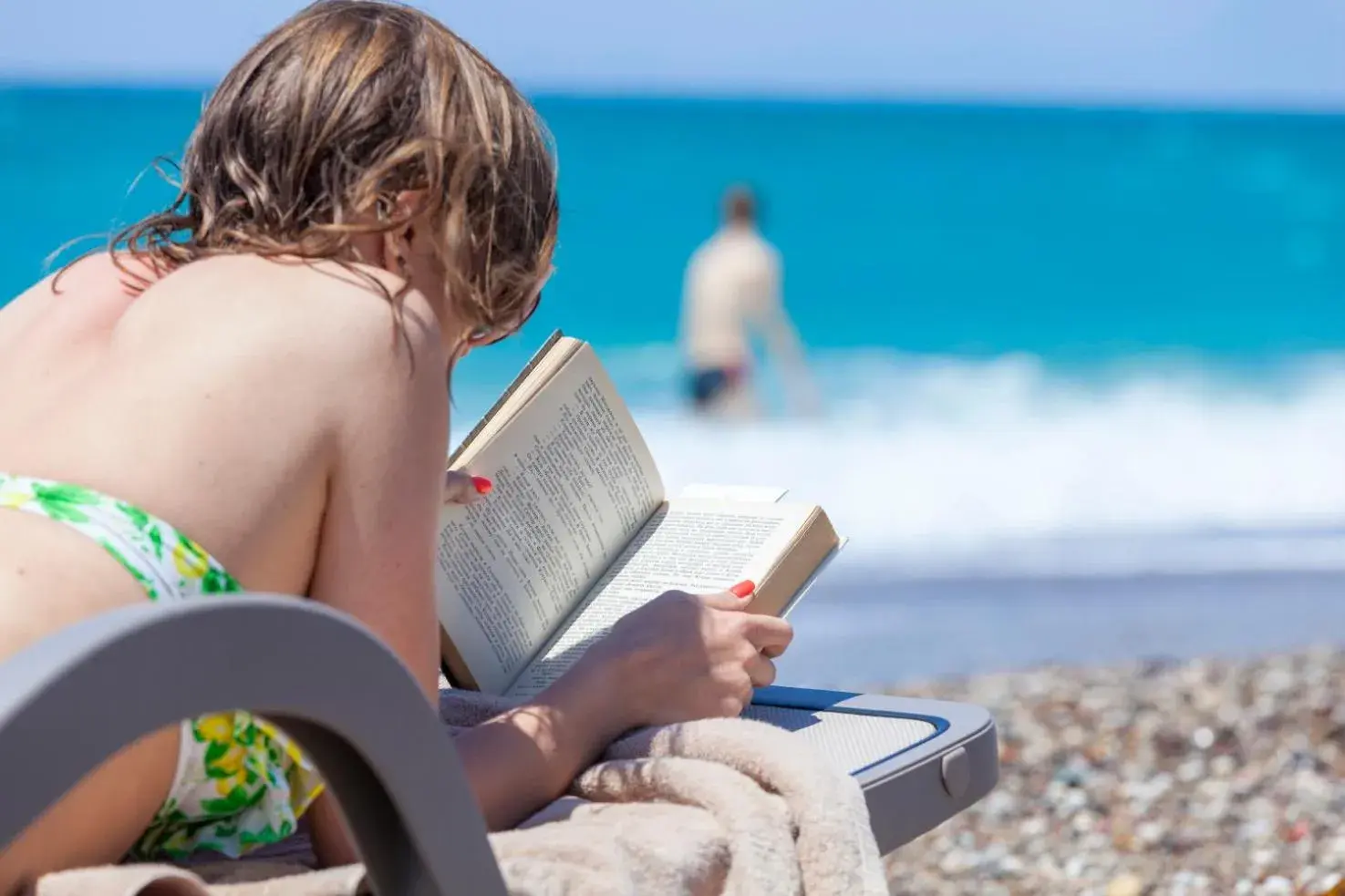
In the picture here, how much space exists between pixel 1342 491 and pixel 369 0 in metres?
8.61

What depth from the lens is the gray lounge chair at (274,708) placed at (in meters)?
0.93

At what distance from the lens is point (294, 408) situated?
56.6 inches

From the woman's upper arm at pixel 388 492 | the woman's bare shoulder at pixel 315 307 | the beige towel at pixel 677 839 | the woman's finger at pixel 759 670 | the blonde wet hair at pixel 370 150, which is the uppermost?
the blonde wet hair at pixel 370 150

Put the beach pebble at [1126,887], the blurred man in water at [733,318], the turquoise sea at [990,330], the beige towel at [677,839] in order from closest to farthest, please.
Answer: the beige towel at [677,839] → the beach pebble at [1126,887] → the turquoise sea at [990,330] → the blurred man in water at [733,318]

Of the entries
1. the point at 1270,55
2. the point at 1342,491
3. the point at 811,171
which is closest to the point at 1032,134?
the point at 811,171

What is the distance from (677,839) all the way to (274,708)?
1.66 ft

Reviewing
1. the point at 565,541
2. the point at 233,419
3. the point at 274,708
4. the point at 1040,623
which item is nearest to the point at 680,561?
the point at 565,541

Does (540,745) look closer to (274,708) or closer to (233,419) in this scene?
(233,419)

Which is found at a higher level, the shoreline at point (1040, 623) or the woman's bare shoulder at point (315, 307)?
the shoreline at point (1040, 623)

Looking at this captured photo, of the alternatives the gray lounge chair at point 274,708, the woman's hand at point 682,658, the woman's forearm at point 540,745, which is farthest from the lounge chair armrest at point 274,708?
the woman's hand at point 682,658

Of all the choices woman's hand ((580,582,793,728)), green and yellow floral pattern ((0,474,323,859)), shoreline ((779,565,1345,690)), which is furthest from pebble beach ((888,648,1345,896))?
green and yellow floral pattern ((0,474,323,859))

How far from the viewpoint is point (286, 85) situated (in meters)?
1.63

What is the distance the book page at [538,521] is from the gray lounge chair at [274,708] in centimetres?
68

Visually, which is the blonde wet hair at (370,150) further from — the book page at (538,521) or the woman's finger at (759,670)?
the woman's finger at (759,670)
